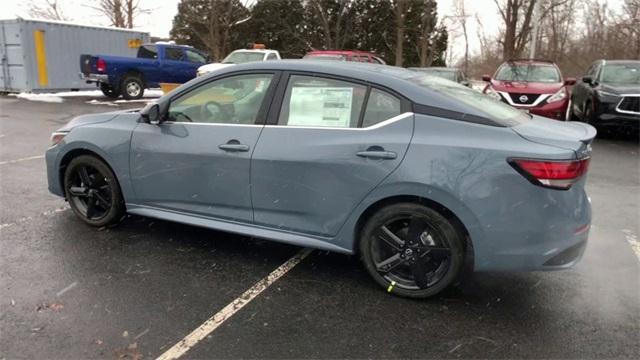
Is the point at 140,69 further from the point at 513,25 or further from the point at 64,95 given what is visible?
the point at 513,25

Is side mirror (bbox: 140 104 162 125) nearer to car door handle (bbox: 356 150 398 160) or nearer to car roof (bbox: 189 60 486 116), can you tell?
car roof (bbox: 189 60 486 116)

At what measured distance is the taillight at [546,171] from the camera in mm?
3127

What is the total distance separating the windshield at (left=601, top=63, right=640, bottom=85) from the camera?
1108 centimetres

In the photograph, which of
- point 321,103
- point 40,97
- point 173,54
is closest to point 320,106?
point 321,103

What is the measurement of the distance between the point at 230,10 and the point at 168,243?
28.3 m

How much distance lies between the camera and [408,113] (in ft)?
11.4

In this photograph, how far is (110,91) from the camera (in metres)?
17.5

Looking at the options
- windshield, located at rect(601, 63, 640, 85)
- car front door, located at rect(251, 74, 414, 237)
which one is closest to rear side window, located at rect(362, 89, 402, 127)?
car front door, located at rect(251, 74, 414, 237)

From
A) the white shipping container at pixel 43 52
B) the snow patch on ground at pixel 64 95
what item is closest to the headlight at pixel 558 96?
the snow patch on ground at pixel 64 95

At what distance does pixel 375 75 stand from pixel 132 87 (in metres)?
15.0

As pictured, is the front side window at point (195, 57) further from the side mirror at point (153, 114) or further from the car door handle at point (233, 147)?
the car door handle at point (233, 147)

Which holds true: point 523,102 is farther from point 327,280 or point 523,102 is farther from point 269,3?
point 269,3

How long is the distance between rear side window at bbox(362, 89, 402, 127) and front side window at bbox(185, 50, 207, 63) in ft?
51.8

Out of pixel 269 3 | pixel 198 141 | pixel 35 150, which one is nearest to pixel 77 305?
pixel 198 141
